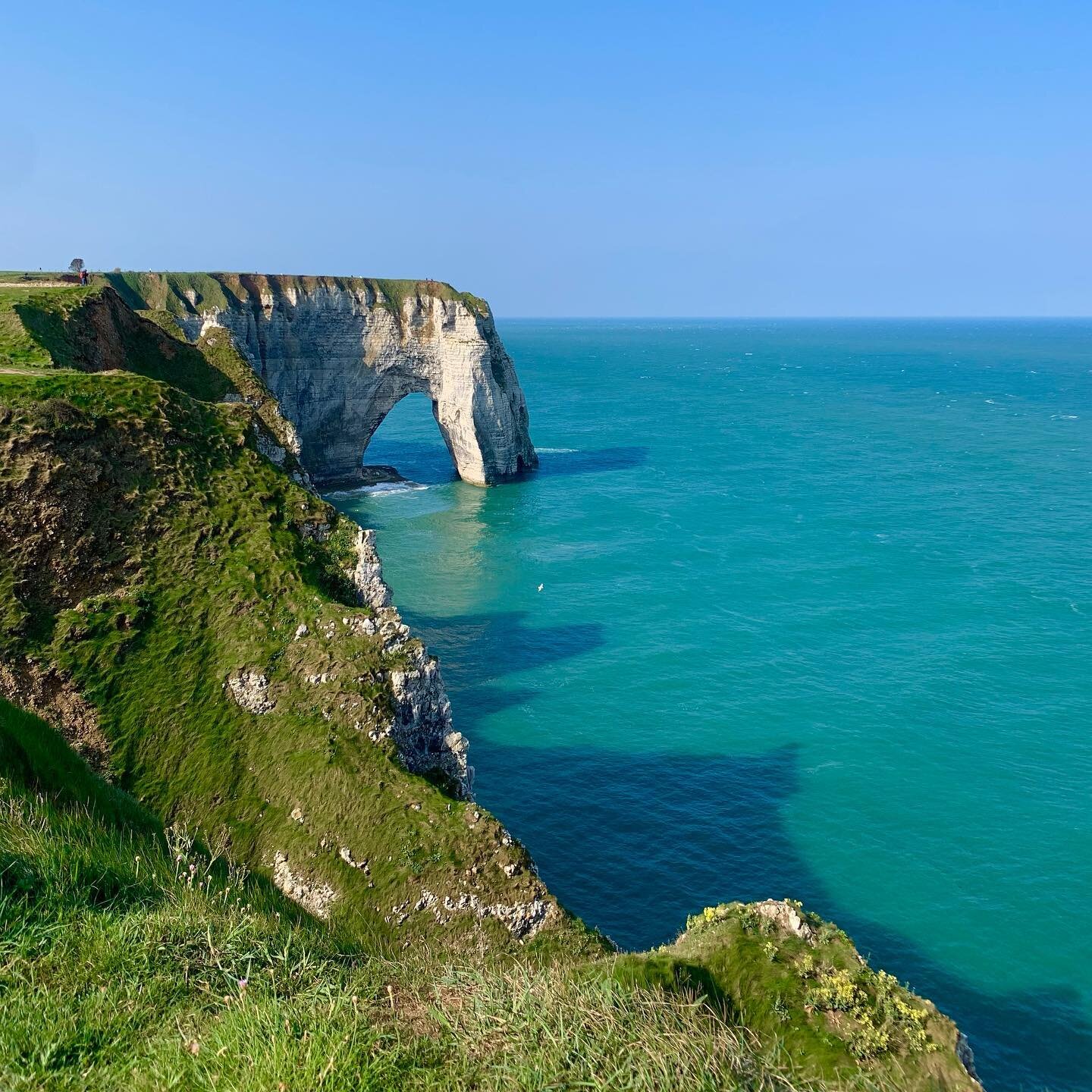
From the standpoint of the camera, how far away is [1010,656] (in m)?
55.4

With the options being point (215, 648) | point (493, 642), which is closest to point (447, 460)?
point (493, 642)

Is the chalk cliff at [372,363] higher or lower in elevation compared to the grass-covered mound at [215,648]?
higher

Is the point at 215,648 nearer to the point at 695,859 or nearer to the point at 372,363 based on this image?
the point at 695,859

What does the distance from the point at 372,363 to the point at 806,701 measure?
69.4 meters

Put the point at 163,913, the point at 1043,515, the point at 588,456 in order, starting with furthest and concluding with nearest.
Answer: the point at 588,456, the point at 1043,515, the point at 163,913

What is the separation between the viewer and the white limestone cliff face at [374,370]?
95.6m

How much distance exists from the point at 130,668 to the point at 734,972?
21188 millimetres

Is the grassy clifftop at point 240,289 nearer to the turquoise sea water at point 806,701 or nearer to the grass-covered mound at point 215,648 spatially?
the turquoise sea water at point 806,701

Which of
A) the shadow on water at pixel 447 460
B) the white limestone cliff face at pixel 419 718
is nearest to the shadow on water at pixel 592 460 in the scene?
the shadow on water at pixel 447 460

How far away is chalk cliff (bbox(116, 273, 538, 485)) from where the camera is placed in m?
94.8

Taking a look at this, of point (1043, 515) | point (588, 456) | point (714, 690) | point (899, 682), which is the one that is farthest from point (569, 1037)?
point (588, 456)

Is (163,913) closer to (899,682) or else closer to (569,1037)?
(569,1037)

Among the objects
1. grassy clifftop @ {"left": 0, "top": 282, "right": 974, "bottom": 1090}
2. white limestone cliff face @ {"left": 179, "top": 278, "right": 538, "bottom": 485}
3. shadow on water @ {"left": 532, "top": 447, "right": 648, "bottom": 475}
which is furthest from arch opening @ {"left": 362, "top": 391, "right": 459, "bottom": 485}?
grassy clifftop @ {"left": 0, "top": 282, "right": 974, "bottom": 1090}

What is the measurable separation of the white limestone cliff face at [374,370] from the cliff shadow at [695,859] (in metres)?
58.2
